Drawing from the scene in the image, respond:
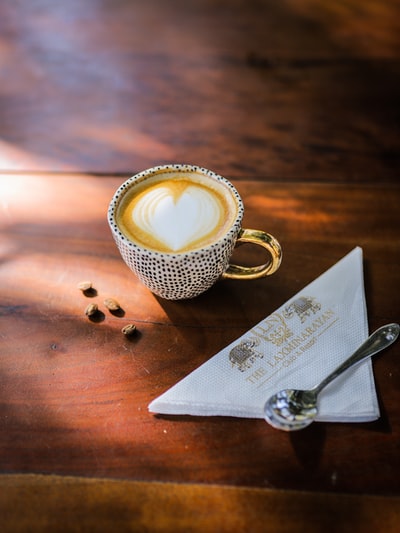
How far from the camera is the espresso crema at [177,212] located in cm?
74

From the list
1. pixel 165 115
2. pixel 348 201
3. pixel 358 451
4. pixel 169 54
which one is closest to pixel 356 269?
pixel 348 201

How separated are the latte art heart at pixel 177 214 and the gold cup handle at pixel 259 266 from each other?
5cm

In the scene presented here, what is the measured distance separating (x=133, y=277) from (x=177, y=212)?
0.15 meters

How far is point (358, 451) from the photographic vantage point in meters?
0.66

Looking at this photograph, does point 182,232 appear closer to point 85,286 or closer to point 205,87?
point 85,286

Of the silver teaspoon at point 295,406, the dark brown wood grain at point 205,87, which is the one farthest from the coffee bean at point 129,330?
the dark brown wood grain at point 205,87

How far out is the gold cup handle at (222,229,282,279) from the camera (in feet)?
2.50

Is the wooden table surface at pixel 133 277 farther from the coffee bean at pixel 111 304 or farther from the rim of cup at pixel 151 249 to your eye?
the rim of cup at pixel 151 249

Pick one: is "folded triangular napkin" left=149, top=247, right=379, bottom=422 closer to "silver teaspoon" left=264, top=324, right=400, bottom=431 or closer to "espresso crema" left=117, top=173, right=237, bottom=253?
"silver teaspoon" left=264, top=324, right=400, bottom=431

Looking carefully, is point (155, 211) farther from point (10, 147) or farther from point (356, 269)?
point (10, 147)

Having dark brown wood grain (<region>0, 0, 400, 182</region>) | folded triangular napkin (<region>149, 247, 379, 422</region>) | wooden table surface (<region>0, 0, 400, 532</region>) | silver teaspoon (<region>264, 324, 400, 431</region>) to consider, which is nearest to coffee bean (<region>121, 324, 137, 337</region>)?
wooden table surface (<region>0, 0, 400, 532</region>)

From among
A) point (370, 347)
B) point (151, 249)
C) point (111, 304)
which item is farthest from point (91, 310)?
point (370, 347)

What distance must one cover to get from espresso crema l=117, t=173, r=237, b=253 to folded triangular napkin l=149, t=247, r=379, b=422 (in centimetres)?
16

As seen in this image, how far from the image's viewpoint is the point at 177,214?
2.52ft
